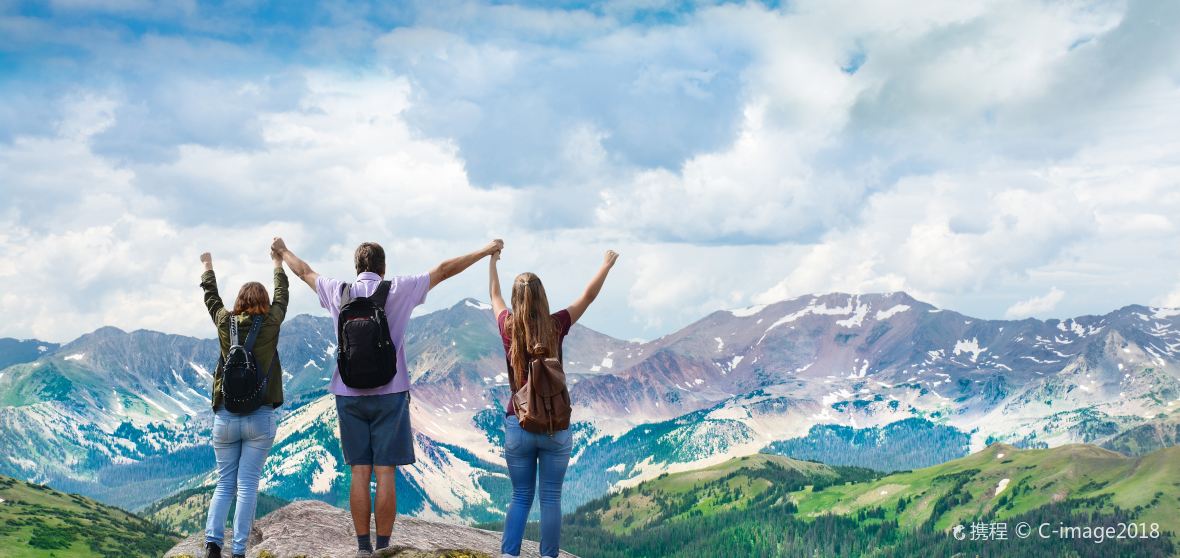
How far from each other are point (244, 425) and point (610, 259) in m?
7.45

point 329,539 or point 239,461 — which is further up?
point 239,461

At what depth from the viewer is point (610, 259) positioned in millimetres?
19016

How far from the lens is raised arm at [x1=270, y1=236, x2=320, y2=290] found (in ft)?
59.5

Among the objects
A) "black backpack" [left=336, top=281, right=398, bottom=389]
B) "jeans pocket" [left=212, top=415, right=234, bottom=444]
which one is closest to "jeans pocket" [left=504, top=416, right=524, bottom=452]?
"black backpack" [left=336, top=281, right=398, bottom=389]

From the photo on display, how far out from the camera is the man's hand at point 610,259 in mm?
18922

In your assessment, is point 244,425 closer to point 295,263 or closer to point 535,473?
point 295,263

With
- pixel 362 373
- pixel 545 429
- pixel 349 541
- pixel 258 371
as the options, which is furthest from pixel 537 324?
pixel 349 541

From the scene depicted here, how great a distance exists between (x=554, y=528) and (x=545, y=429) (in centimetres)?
202

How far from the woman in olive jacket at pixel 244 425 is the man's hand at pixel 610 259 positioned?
19.8 ft

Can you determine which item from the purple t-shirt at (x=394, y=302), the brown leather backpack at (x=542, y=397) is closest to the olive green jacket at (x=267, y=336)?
the purple t-shirt at (x=394, y=302)

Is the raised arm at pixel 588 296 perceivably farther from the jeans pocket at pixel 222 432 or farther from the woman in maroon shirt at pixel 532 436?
the jeans pocket at pixel 222 432

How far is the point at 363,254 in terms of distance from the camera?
1712 centimetres

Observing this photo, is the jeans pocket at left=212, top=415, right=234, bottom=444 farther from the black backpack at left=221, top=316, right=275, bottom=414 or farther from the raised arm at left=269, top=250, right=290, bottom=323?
the raised arm at left=269, top=250, right=290, bottom=323

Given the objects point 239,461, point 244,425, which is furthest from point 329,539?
point 244,425
